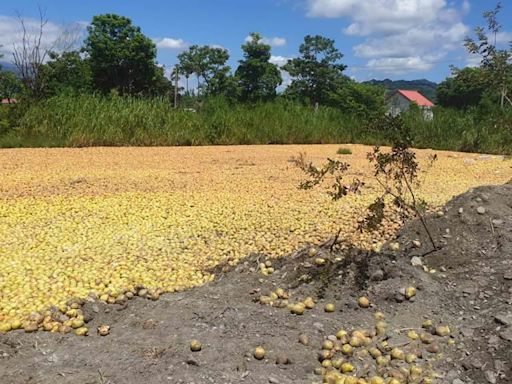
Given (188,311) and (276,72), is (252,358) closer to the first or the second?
(188,311)

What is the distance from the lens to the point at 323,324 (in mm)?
2678

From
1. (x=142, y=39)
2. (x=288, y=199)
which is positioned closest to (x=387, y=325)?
(x=288, y=199)

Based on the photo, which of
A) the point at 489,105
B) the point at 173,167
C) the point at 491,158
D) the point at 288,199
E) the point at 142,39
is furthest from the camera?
the point at 142,39

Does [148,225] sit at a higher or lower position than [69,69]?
lower

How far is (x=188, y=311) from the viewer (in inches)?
111

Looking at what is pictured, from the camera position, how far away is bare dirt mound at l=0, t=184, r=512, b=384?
230cm

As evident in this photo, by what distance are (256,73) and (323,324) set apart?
29924 millimetres

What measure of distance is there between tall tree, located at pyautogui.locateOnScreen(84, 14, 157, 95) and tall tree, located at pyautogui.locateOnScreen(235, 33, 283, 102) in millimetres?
5237

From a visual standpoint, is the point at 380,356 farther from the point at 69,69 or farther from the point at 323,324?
the point at 69,69

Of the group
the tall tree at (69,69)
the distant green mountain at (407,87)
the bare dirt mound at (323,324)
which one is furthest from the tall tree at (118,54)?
the bare dirt mound at (323,324)

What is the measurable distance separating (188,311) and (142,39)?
28828 millimetres

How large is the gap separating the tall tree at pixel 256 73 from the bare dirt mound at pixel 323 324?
28153 mm

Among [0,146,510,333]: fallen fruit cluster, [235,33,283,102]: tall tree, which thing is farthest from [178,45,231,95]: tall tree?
[0,146,510,333]: fallen fruit cluster

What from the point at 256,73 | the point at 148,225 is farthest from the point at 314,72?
the point at 148,225
